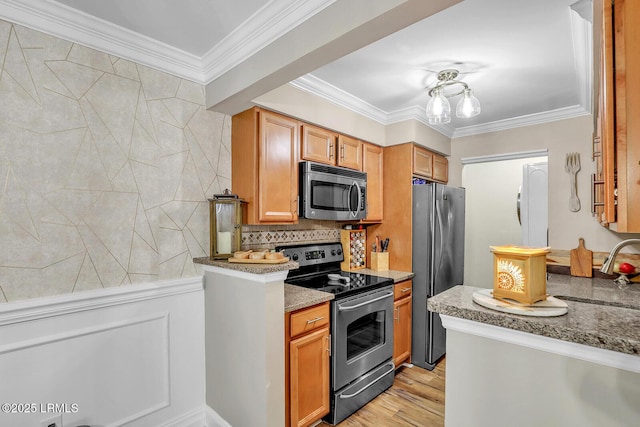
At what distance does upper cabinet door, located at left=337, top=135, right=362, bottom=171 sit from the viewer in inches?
112

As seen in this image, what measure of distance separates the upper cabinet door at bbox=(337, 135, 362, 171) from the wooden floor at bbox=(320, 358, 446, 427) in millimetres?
1990

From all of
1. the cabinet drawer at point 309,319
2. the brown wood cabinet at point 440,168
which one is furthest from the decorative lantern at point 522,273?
the brown wood cabinet at point 440,168

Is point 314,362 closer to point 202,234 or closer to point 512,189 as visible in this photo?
point 202,234

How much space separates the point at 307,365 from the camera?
80.6 inches

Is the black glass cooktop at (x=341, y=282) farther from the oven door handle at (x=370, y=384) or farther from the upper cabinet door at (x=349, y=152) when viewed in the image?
the upper cabinet door at (x=349, y=152)

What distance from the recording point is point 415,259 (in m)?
3.12

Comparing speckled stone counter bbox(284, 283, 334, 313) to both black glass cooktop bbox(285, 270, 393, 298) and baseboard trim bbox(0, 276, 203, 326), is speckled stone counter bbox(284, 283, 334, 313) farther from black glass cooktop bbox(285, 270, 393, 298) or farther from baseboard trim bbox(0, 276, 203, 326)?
baseboard trim bbox(0, 276, 203, 326)

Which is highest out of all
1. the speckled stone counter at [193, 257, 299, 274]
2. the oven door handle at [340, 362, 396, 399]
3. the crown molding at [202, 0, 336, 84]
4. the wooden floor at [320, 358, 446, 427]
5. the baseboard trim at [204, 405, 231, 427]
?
the crown molding at [202, 0, 336, 84]

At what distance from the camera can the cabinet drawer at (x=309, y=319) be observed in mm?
1953

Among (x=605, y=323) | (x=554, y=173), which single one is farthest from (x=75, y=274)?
(x=554, y=173)

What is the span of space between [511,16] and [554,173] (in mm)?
2135

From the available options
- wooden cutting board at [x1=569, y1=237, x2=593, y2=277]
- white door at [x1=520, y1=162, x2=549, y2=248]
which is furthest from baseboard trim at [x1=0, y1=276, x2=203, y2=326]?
white door at [x1=520, y1=162, x2=549, y2=248]

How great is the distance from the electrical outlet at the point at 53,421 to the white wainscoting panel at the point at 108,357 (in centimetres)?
2

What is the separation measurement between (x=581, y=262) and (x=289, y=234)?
8.34ft
